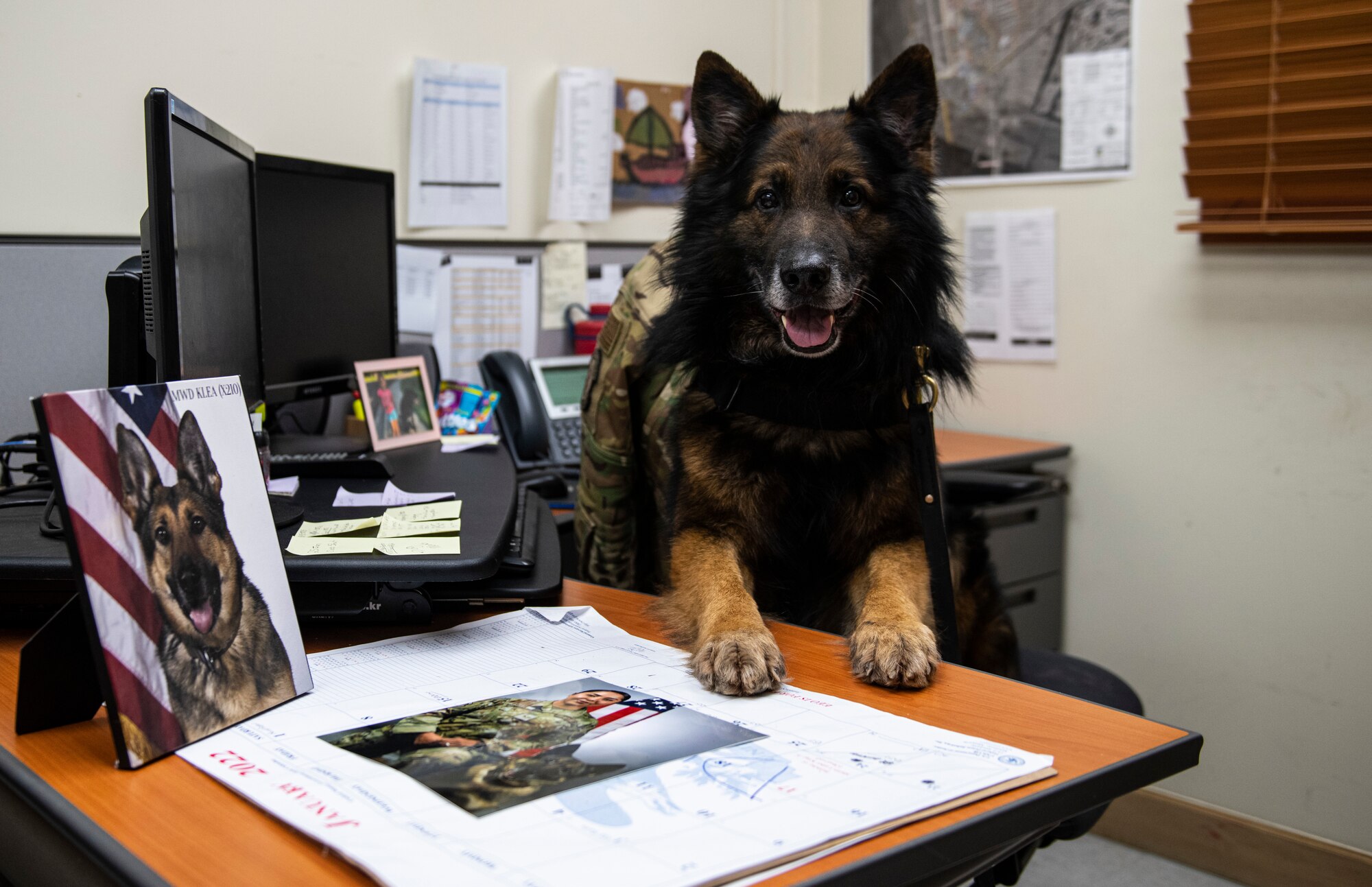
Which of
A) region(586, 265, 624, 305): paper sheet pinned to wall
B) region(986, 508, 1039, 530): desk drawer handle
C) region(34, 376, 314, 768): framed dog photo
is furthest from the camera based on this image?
region(586, 265, 624, 305): paper sheet pinned to wall

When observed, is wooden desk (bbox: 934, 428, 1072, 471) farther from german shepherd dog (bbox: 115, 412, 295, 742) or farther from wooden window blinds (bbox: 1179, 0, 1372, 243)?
german shepherd dog (bbox: 115, 412, 295, 742)

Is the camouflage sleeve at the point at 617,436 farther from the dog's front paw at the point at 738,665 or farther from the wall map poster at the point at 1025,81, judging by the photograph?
the wall map poster at the point at 1025,81

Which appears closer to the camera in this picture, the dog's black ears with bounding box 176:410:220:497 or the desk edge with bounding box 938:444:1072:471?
the dog's black ears with bounding box 176:410:220:497

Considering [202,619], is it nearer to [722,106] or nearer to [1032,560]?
[722,106]

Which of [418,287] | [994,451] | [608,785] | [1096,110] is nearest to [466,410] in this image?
[418,287]

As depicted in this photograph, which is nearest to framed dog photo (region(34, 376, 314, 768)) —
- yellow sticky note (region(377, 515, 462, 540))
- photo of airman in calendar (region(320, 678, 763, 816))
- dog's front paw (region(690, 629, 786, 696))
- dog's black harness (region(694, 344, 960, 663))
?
photo of airman in calendar (region(320, 678, 763, 816))

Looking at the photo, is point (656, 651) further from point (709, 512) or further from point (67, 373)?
point (67, 373)

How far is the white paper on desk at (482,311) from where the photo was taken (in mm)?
2414

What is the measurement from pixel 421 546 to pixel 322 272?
0.93 metres

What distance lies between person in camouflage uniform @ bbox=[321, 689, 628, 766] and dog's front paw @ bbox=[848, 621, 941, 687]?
0.25 m

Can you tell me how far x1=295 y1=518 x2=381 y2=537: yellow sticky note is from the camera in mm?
1049

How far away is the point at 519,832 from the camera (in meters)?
0.59

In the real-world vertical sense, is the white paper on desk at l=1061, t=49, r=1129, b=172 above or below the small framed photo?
above

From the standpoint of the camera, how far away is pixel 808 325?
128cm
